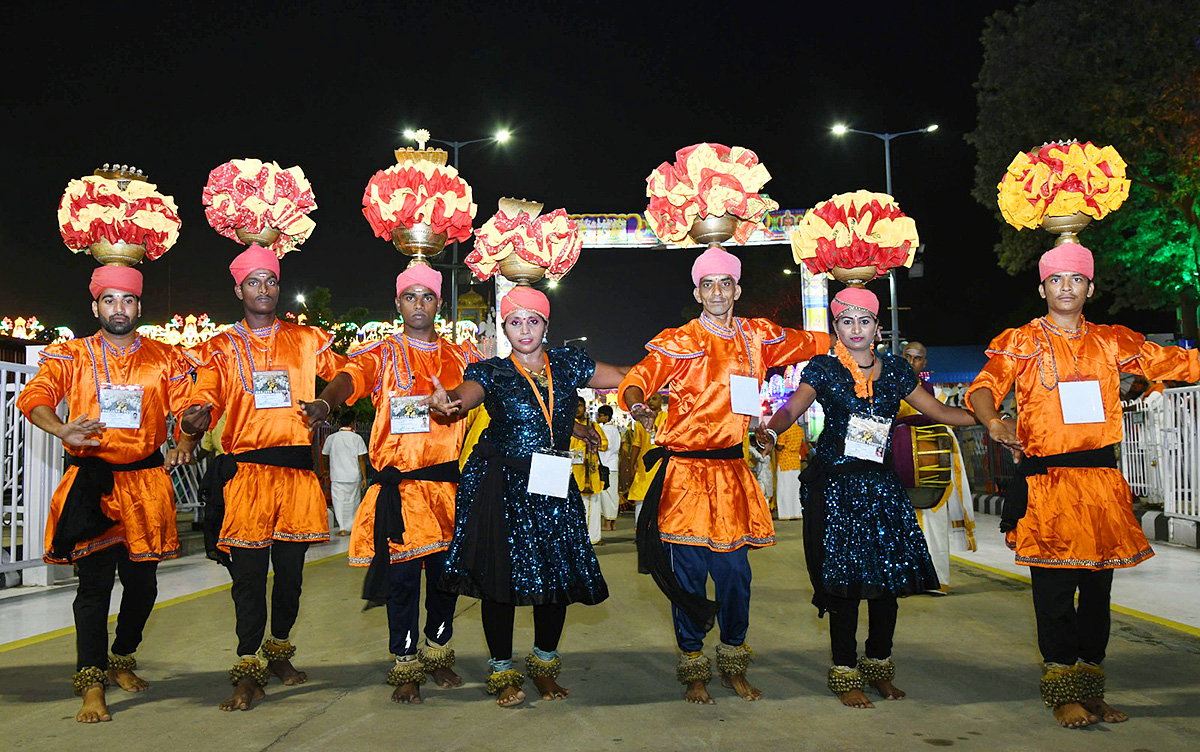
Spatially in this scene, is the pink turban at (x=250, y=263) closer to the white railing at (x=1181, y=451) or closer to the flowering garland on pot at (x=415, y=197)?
the flowering garland on pot at (x=415, y=197)

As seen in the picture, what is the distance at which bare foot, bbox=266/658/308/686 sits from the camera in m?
5.50

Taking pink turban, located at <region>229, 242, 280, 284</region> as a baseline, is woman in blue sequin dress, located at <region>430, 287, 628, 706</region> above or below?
below

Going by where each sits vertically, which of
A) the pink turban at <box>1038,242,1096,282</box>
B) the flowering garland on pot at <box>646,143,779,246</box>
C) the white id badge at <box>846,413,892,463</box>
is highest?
the flowering garland on pot at <box>646,143,779,246</box>

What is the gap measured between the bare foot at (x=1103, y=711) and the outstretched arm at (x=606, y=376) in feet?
8.63

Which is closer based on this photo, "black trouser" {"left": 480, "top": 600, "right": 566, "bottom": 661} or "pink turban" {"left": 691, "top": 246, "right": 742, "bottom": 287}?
"black trouser" {"left": 480, "top": 600, "right": 566, "bottom": 661}

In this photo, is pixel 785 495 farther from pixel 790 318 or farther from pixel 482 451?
pixel 790 318

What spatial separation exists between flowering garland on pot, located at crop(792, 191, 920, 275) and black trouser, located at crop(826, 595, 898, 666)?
1.72m

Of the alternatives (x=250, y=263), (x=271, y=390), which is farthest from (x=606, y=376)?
(x=250, y=263)

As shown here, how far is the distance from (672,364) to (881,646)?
173 cm

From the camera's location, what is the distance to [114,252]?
18.2ft

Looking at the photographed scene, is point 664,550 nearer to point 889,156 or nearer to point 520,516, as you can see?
point 520,516

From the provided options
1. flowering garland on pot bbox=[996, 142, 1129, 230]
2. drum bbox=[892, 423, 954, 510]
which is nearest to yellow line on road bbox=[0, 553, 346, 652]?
flowering garland on pot bbox=[996, 142, 1129, 230]

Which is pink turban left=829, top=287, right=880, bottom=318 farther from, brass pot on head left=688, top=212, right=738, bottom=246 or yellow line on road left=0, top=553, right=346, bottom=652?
yellow line on road left=0, top=553, right=346, bottom=652

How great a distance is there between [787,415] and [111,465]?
343 centimetres
